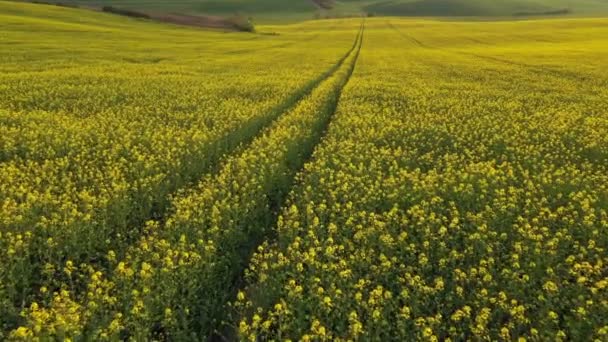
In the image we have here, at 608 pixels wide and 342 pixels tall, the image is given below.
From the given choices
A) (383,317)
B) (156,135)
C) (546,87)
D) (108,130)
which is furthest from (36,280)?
(546,87)

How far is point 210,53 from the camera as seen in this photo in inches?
1790

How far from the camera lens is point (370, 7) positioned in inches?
7101

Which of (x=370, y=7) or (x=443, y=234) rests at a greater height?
(x=370, y=7)

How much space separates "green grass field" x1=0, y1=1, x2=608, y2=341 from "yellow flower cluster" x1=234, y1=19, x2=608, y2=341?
55mm

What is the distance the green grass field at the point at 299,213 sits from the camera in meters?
5.77

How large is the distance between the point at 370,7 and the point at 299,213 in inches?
7190

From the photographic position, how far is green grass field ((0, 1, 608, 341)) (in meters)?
5.77

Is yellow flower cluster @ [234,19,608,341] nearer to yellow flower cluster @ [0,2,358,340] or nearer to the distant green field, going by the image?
yellow flower cluster @ [0,2,358,340]

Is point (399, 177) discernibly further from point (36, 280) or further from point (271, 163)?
point (36, 280)

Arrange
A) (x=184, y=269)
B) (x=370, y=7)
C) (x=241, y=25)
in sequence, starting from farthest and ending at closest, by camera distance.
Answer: (x=370, y=7), (x=241, y=25), (x=184, y=269)

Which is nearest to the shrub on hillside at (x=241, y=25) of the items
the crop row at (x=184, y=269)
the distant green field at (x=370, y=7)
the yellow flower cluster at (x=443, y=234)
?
the distant green field at (x=370, y=7)

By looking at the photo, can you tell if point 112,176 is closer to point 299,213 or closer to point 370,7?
point 299,213

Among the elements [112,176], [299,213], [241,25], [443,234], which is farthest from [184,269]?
[241,25]

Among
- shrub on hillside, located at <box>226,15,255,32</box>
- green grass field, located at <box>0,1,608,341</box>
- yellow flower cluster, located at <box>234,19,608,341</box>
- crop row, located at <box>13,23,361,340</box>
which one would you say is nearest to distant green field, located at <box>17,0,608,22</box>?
shrub on hillside, located at <box>226,15,255,32</box>
